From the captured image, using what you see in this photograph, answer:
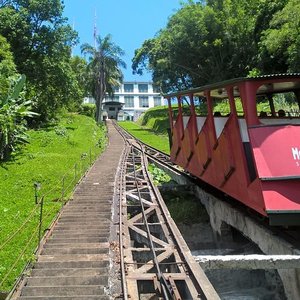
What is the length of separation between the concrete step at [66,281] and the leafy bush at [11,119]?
52.2 ft

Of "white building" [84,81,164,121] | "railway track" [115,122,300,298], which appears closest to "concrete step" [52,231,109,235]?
"railway track" [115,122,300,298]

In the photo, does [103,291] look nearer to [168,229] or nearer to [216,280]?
[168,229]

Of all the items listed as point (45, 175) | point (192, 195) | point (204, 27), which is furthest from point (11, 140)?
point (204, 27)

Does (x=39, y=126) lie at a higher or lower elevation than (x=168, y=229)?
higher

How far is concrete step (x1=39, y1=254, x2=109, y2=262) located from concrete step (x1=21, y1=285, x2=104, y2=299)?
1.27 m

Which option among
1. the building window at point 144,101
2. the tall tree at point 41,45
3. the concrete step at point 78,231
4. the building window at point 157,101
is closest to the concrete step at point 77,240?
the concrete step at point 78,231

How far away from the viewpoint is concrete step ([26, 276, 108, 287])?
7863mm

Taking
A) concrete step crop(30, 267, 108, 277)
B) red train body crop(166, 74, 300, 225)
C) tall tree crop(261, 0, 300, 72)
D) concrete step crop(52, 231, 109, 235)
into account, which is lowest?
concrete step crop(30, 267, 108, 277)

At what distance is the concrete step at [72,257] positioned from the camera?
892cm

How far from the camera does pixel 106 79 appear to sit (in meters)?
66.6

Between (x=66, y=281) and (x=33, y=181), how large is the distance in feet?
41.2

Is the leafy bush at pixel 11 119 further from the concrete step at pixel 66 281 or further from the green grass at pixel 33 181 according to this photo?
the concrete step at pixel 66 281

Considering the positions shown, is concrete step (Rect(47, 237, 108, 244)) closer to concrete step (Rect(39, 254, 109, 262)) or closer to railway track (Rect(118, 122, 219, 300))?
railway track (Rect(118, 122, 219, 300))

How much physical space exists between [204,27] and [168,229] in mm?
36049
